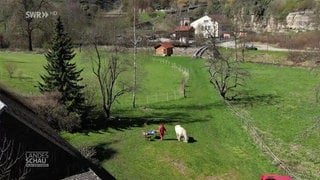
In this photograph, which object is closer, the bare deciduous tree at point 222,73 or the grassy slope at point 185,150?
the grassy slope at point 185,150

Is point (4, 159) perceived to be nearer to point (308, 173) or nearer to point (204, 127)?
point (308, 173)

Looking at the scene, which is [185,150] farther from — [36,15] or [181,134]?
[36,15]

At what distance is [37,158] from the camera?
19.8 metres

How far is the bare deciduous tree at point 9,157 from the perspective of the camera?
19.1 meters

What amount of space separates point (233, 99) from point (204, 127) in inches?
499

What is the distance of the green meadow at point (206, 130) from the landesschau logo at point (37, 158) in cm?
918

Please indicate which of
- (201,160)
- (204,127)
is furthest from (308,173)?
(204,127)

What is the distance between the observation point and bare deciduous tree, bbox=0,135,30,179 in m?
19.1

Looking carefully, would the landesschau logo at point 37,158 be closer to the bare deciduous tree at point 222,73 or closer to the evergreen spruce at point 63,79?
the evergreen spruce at point 63,79

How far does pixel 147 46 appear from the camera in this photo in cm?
10550

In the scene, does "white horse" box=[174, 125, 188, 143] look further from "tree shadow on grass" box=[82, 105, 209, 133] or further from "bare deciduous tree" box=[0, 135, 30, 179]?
"bare deciduous tree" box=[0, 135, 30, 179]

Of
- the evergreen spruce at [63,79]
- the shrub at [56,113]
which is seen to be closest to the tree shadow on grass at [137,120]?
the shrub at [56,113]

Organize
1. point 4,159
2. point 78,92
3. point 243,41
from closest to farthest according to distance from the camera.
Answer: point 4,159
point 78,92
point 243,41

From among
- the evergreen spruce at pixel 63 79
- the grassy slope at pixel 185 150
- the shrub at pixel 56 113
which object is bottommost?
the grassy slope at pixel 185 150
